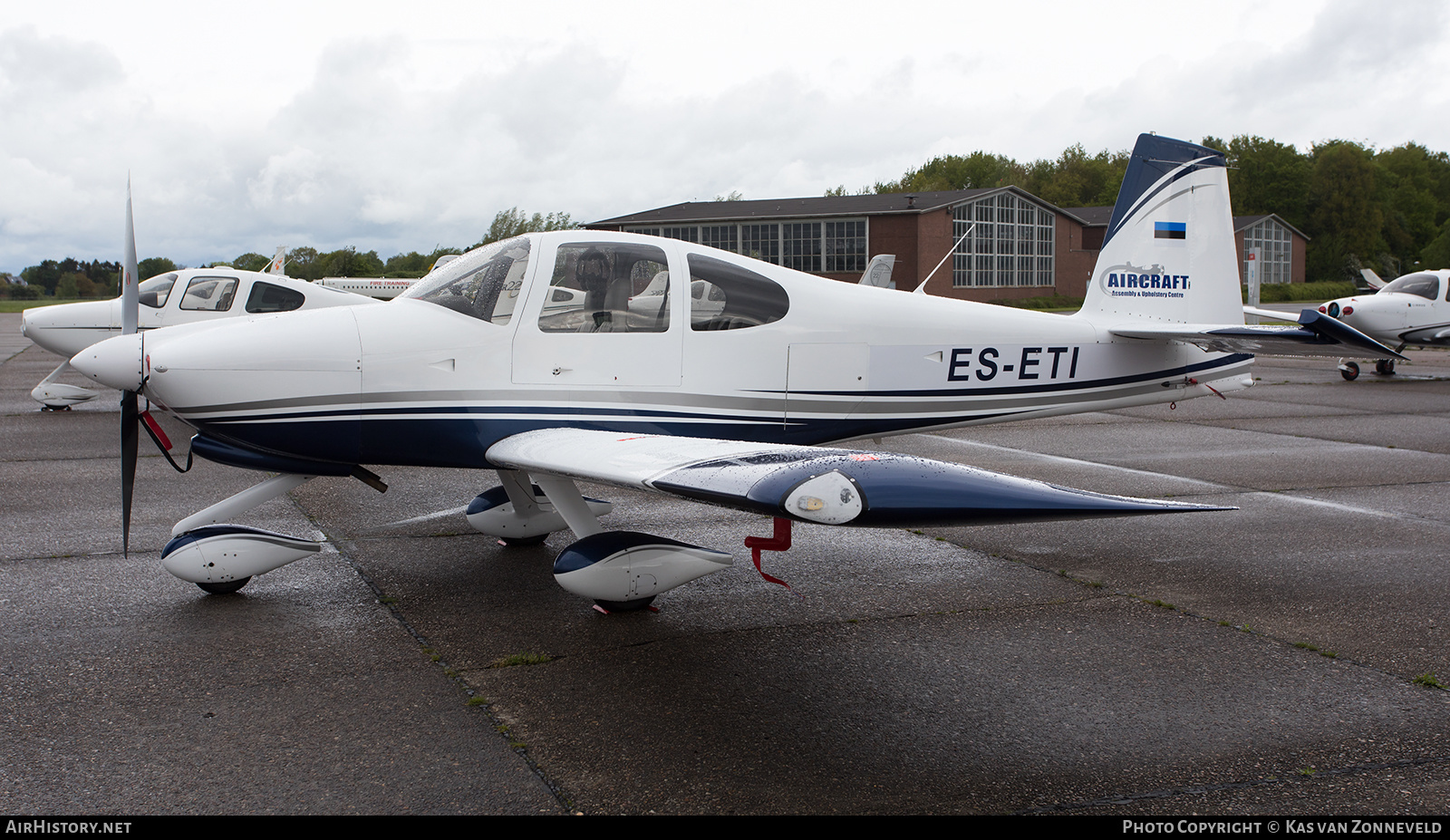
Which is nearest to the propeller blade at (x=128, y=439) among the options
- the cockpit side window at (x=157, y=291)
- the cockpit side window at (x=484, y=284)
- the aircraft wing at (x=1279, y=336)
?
the cockpit side window at (x=484, y=284)

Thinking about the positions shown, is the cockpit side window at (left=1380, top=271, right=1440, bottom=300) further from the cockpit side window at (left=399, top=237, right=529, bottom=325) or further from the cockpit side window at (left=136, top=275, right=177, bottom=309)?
the cockpit side window at (left=136, top=275, right=177, bottom=309)

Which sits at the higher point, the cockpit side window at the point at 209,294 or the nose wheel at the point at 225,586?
the cockpit side window at the point at 209,294

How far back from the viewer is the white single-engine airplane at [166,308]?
13.9 m

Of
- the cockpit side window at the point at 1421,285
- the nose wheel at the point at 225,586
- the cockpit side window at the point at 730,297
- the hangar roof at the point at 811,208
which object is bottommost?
the nose wheel at the point at 225,586

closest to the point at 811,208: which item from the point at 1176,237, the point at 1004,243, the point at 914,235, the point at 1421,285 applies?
the point at 914,235

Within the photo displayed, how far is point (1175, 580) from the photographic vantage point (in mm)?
5867

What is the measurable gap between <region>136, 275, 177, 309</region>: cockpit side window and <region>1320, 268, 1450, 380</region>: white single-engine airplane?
19671 mm

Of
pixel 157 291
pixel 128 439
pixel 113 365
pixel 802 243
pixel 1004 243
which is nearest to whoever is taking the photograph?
pixel 113 365

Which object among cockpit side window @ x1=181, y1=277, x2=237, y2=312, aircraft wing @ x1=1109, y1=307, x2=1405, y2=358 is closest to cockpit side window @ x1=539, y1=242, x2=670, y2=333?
aircraft wing @ x1=1109, y1=307, x2=1405, y2=358

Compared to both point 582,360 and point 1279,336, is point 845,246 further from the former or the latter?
point 582,360

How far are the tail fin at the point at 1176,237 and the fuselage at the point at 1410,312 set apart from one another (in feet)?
45.9

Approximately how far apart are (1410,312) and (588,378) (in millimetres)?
19311

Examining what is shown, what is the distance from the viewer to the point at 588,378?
5.48 meters

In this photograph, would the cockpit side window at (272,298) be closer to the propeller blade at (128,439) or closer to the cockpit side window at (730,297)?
the propeller blade at (128,439)
